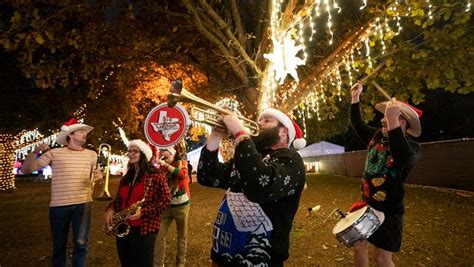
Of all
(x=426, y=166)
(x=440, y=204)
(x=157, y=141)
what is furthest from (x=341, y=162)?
(x=157, y=141)

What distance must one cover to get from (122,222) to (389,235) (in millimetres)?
3089

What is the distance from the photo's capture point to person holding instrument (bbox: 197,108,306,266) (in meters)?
2.35

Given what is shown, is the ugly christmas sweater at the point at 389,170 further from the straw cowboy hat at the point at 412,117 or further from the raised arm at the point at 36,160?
the raised arm at the point at 36,160

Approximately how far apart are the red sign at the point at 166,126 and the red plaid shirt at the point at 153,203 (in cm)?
66

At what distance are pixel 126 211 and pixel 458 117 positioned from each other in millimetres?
32871

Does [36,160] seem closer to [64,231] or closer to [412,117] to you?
[64,231]

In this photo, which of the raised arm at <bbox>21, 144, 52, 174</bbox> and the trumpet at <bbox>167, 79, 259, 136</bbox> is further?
the raised arm at <bbox>21, 144, 52, 174</bbox>

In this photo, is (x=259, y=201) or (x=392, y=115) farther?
(x=392, y=115)

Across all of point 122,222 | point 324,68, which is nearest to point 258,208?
point 122,222

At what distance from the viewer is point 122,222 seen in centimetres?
420

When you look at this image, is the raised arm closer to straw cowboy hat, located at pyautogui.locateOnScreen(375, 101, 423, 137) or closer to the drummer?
the drummer

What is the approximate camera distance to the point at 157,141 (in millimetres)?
4965

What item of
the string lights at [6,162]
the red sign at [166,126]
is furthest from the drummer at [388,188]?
the string lights at [6,162]

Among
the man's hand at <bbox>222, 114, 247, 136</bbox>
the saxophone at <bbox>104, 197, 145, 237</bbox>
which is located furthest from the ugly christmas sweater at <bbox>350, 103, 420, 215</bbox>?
Result: the saxophone at <bbox>104, 197, 145, 237</bbox>
